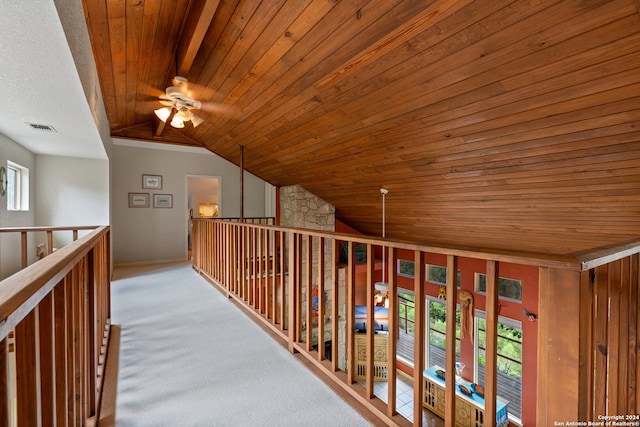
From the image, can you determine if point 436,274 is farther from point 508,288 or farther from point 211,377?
point 211,377

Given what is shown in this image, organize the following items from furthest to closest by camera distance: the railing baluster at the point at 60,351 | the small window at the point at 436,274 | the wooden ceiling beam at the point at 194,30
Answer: the small window at the point at 436,274, the wooden ceiling beam at the point at 194,30, the railing baluster at the point at 60,351

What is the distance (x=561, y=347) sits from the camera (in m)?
0.80

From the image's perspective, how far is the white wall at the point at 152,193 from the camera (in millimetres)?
5789

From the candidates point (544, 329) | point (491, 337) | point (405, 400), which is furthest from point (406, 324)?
point (544, 329)

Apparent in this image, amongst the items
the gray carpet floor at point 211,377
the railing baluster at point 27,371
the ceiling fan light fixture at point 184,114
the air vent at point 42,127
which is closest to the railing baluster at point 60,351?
the railing baluster at point 27,371

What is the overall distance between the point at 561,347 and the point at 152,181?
6.79 m

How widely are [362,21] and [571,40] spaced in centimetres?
127

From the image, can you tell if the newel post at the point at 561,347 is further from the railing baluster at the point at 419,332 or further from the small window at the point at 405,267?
the small window at the point at 405,267

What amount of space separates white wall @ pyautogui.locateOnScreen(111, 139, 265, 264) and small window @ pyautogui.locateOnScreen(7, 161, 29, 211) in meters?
1.34

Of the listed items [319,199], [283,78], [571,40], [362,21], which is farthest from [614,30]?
[319,199]

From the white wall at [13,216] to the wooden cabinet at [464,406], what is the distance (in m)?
5.88

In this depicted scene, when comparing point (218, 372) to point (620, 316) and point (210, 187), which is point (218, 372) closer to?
point (620, 316)

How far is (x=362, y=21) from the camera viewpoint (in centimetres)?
210

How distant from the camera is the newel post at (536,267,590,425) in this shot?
77 centimetres
